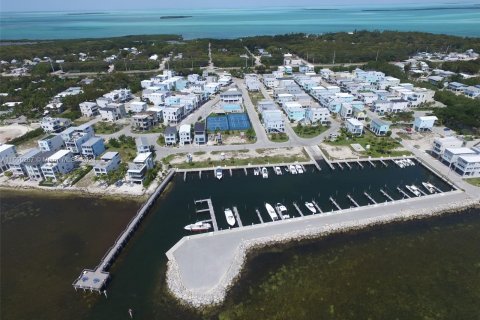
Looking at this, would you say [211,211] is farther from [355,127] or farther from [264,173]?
[355,127]

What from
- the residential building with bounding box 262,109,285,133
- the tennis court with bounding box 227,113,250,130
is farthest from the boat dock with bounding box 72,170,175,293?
the residential building with bounding box 262,109,285,133

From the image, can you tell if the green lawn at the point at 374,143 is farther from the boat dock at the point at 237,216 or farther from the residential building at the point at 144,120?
the residential building at the point at 144,120

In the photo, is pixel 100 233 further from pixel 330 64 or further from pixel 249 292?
pixel 330 64

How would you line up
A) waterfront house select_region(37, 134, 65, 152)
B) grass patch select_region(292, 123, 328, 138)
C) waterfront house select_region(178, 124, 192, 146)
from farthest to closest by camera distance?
grass patch select_region(292, 123, 328, 138), waterfront house select_region(178, 124, 192, 146), waterfront house select_region(37, 134, 65, 152)

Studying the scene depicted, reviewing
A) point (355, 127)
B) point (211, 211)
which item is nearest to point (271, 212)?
point (211, 211)

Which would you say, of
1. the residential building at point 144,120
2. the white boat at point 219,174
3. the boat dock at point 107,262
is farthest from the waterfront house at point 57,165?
the white boat at point 219,174

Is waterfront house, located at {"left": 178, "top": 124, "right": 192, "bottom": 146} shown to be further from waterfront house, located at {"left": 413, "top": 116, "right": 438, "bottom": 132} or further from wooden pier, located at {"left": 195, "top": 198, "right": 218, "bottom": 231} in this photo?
waterfront house, located at {"left": 413, "top": 116, "right": 438, "bottom": 132}

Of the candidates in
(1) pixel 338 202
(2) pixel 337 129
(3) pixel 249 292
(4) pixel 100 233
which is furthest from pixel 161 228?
(2) pixel 337 129
